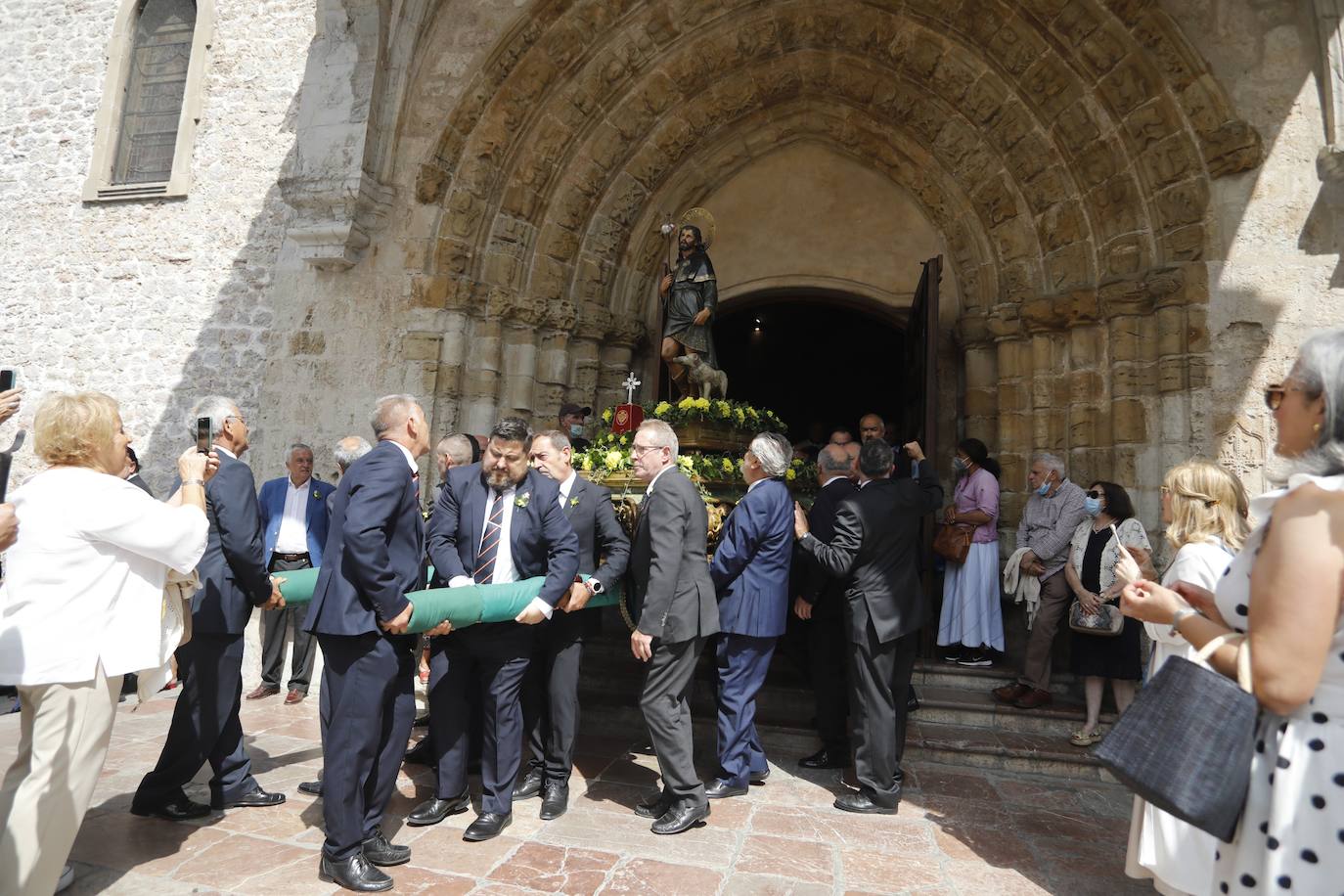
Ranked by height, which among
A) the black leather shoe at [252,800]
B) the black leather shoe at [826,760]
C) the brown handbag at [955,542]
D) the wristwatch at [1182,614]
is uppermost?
the brown handbag at [955,542]

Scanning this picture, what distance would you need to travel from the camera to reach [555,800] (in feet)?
12.7

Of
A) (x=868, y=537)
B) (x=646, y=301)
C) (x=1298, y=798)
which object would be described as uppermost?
(x=646, y=301)

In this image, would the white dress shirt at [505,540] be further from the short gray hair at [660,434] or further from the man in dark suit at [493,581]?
the short gray hair at [660,434]

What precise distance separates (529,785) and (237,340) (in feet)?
23.5

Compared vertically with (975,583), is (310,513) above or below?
above

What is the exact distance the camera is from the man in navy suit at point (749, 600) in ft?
14.0

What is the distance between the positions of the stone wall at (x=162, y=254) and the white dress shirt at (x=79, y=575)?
21.9 ft

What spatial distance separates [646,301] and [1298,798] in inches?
305

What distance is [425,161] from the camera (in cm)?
785

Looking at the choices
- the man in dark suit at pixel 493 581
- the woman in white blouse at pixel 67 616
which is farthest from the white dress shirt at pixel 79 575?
the man in dark suit at pixel 493 581

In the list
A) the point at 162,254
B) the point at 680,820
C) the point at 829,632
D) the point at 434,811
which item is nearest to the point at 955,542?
the point at 829,632

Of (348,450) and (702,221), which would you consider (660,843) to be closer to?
(348,450)

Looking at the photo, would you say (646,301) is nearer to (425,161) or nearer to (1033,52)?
(425,161)

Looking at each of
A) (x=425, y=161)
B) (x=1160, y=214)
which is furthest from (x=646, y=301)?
(x=1160, y=214)
